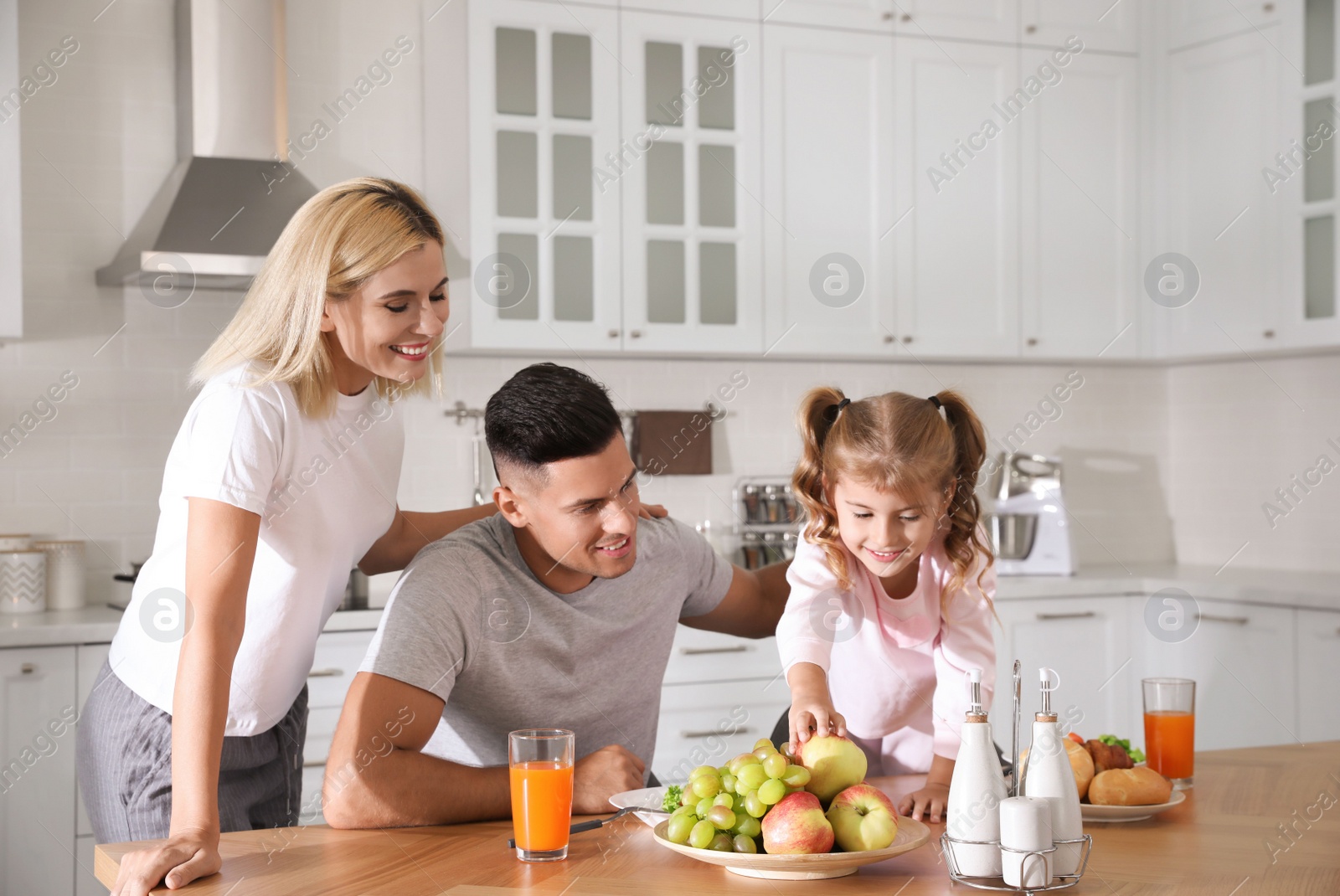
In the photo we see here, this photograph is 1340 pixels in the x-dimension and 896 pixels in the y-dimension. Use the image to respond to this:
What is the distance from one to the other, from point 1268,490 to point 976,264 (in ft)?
4.22

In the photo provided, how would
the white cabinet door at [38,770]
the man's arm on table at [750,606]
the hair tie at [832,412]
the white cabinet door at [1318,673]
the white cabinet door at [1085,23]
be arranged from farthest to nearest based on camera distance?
the white cabinet door at [1085,23] → the white cabinet door at [1318,673] → the white cabinet door at [38,770] → the man's arm on table at [750,606] → the hair tie at [832,412]

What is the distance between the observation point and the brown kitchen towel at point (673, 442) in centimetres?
398

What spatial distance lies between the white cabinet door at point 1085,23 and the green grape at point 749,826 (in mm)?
3463

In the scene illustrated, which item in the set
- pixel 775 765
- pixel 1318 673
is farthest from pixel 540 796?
pixel 1318 673

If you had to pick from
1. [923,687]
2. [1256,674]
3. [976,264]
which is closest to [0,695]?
[923,687]

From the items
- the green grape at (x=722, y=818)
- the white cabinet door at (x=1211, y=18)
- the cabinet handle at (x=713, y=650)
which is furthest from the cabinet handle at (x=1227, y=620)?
the green grape at (x=722, y=818)

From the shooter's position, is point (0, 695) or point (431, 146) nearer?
point (0, 695)

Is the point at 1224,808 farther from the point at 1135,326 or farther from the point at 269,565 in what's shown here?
the point at 1135,326

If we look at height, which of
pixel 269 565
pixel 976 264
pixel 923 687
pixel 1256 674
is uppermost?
pixel 976 264

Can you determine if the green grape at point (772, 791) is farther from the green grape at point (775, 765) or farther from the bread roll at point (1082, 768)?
the bread roll at point (1082, 768)

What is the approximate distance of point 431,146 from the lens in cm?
375

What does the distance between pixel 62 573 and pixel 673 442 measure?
5.87 ft

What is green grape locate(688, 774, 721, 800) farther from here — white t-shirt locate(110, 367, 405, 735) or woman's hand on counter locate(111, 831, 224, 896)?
white t-shirt locate(110, 367, 405, 735)

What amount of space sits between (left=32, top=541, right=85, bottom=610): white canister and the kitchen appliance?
105 inches
